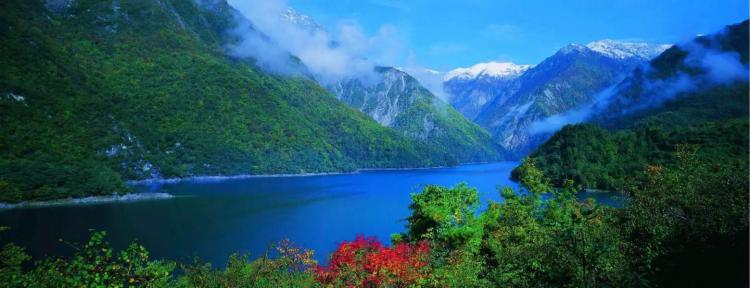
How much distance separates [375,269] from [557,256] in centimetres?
976

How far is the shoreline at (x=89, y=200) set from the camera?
304ft

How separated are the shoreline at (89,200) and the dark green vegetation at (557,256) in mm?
94394

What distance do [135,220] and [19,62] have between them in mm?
114908

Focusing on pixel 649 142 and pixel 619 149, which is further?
pixel 619 149

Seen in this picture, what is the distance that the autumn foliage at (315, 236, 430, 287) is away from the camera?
20.9 meters

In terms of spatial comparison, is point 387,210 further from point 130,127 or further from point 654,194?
point 130,127

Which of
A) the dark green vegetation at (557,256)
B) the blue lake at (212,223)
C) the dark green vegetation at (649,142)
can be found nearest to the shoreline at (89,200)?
the blue lake at (212,223)

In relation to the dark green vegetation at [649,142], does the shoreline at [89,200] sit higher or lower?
lower

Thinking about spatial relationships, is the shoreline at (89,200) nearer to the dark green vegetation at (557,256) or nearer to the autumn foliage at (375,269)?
the dark green vegetation at (557,256)

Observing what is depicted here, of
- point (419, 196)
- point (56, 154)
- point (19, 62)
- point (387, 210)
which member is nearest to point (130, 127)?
point (19, 62)

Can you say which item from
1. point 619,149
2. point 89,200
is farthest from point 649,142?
point 89,200

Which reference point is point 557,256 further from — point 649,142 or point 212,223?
point 649,142

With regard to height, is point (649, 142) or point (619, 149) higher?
point (649, 142)

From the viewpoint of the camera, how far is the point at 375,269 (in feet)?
71.6
